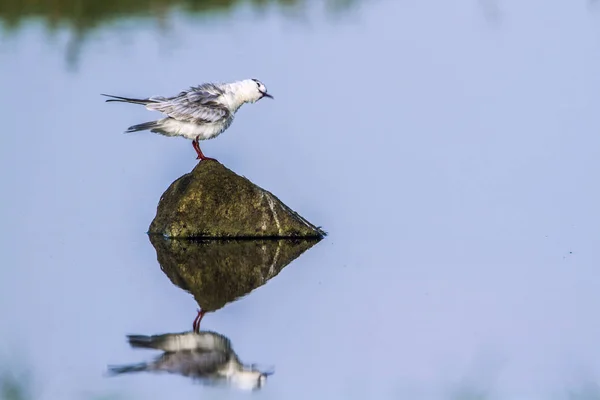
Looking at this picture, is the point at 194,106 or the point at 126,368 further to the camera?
the point at 194,106

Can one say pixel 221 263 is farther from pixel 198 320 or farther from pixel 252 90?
pixel 252 90

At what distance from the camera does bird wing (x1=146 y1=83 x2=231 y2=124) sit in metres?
11.9

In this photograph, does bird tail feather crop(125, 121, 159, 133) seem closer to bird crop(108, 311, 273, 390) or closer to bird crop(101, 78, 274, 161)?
bird crop(101, 78, 274, 161)

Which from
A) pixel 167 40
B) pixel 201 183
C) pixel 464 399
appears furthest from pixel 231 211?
pixel 167 40

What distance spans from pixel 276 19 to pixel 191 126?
6709 mm

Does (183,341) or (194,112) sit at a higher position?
(194,112)

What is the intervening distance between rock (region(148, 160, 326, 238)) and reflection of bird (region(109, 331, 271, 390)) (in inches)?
114

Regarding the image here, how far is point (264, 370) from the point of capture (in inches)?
330

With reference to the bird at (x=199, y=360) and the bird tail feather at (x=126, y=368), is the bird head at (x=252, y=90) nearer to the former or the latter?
the bird at (x=199, y=360)

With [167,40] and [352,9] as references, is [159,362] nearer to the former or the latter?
[167,40]

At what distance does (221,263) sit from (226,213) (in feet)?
3.13

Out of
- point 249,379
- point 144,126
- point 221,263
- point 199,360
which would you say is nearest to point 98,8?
point 144,126

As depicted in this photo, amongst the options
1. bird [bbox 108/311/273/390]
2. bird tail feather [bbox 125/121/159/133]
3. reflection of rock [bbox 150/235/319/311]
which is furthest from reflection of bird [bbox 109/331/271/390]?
bird tail feather [bbox 125/121/159/133]

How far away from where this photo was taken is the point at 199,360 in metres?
8.62
